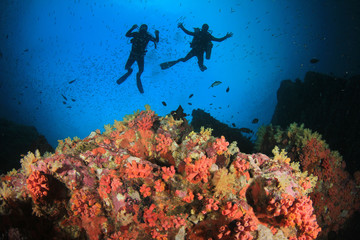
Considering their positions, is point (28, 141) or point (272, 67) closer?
point (28, 141)

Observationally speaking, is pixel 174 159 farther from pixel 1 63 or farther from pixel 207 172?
pixel 1 63

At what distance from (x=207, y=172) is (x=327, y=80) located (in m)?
12.8

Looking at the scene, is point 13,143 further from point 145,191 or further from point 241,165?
point 241,165

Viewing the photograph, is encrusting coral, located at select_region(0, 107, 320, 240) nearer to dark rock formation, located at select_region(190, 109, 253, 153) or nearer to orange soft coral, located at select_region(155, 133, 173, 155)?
orange soft coral, located at select_region(155, 133, 173, 155)

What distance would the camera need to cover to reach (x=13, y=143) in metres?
17.1

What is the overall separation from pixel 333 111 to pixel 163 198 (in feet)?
38.9

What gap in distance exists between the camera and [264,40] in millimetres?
80500

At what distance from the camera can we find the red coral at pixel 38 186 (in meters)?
2.90

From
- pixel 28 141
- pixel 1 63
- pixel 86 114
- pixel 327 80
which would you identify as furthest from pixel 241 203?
pixel 86 114

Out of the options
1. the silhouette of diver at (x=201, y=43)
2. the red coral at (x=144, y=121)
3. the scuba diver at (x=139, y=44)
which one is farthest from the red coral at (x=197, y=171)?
the scuba diver at (x=139, y=44)

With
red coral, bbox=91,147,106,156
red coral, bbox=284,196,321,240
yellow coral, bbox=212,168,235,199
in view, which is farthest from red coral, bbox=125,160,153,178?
red coral, bbox=284,196,321,240

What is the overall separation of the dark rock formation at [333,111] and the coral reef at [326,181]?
1.91 m

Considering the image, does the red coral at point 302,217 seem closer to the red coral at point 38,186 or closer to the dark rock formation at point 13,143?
the red coral at point 38,186

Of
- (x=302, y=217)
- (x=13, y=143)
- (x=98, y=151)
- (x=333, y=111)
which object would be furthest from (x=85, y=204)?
(x=13, y=143)
